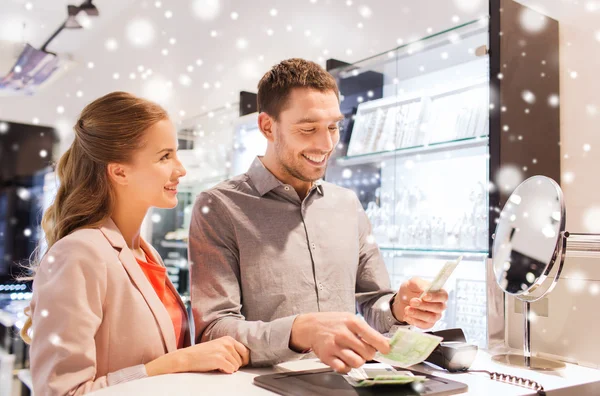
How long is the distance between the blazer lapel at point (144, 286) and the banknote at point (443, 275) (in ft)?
2.15

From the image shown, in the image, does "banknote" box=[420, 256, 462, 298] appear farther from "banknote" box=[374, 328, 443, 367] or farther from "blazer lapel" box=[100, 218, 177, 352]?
"blazer lapel" box=[100, 218, 177, 352]

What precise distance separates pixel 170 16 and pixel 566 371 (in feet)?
15.1

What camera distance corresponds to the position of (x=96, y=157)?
155 cm

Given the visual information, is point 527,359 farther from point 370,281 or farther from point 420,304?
point 370,281

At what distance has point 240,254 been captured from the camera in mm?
1610

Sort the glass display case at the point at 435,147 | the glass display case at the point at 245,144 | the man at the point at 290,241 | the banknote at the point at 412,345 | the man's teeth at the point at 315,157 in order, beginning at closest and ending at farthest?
the banknote at the point at 412,345 < the man at the point at 290,241 < the man's teeth at the point at 315,157 < the glass display case at the point at 435,147 < the glass display case at the point at 245,144

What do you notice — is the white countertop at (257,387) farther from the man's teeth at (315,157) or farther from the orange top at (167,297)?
the man's teeth at (315,157)

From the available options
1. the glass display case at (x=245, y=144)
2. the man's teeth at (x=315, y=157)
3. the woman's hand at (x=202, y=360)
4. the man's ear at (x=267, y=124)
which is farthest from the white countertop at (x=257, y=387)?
the glass display case at (x=245, y=144)

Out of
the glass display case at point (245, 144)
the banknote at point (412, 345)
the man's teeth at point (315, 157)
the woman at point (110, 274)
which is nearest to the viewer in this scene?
the banknote at point (412, 345)

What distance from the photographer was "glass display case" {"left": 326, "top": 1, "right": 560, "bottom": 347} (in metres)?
2.26

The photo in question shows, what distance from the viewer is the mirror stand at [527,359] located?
1.56m

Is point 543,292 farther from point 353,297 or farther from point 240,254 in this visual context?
point 240,254

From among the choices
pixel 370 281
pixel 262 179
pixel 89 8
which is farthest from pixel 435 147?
pixel 89 8

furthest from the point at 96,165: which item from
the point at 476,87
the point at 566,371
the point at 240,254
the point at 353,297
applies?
the point at 476,87
